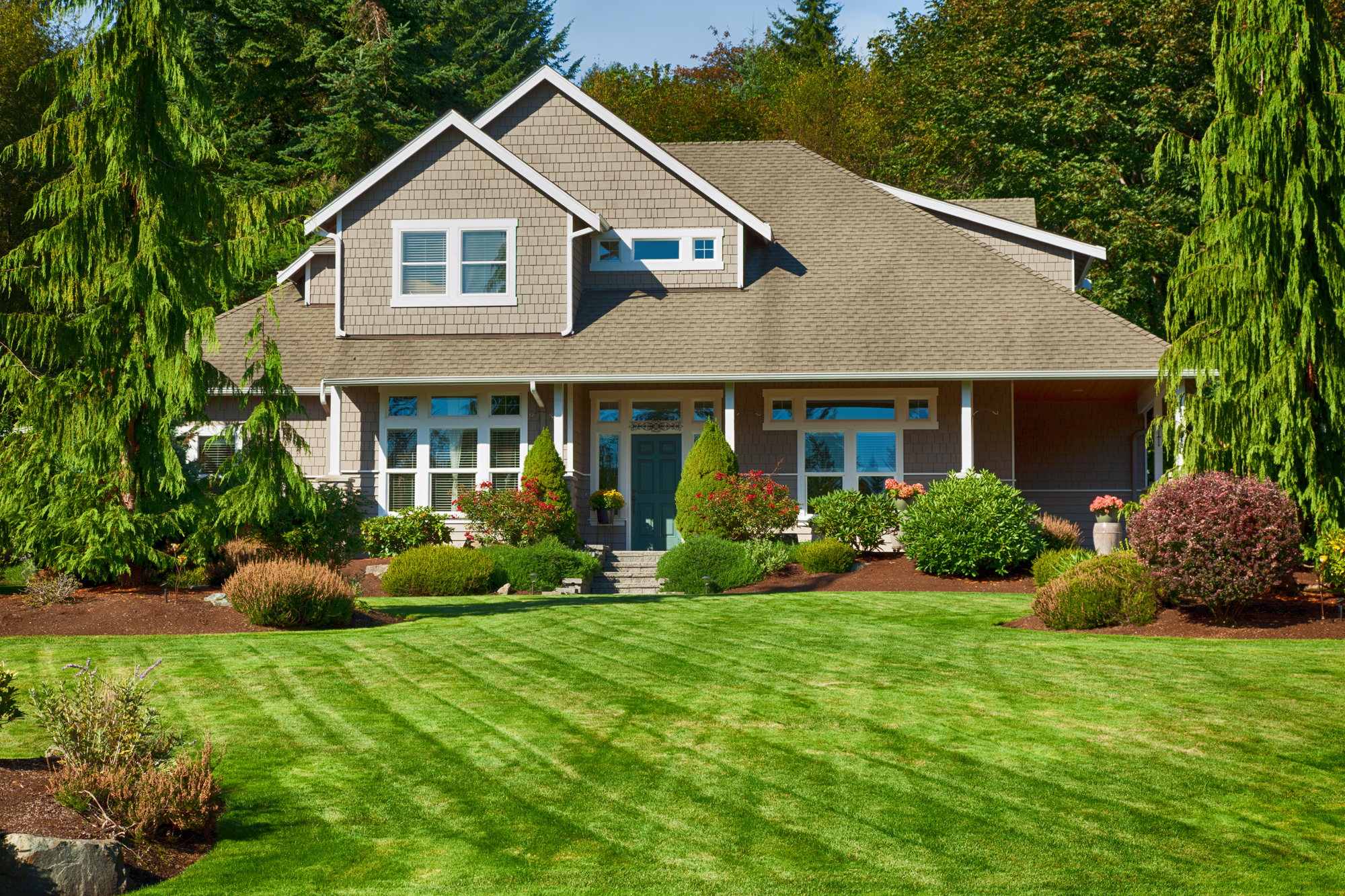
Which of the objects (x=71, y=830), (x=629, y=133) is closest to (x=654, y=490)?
(x=629, y=133)

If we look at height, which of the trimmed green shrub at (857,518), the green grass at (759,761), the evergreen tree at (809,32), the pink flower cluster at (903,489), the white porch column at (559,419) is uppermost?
the evergreen tree at (809,32)

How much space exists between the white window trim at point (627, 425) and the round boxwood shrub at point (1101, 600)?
9928 millimetres

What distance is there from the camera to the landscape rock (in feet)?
17.2

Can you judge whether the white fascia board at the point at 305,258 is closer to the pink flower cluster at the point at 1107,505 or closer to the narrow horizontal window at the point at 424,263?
the narrow horizontal window at the point at 424,263

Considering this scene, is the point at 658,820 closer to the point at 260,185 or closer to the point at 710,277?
the point at 710,277

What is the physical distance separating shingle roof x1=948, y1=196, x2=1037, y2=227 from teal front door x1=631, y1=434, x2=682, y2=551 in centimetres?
845

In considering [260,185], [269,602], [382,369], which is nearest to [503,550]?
[382,369]

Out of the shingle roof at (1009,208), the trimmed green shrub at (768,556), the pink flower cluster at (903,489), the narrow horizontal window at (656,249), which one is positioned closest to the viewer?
the trimmed green shrub at (768,556)

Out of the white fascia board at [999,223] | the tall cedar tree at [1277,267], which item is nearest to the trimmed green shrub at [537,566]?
the tall cedar tree at [1277,267]

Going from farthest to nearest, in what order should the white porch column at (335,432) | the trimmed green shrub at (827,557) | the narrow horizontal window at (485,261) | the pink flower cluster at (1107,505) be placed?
the narrow horizontal window at (485,261)
the white porch column at (335,432)
the trimmed green shrub at (827,557)
the pink flower cluster at (1107,505)

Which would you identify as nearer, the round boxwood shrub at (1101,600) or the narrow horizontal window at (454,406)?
the round boxwood shrub at (1101,600)

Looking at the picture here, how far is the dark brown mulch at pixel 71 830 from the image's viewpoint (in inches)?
226

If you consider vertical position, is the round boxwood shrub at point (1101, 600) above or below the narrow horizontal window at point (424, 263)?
below

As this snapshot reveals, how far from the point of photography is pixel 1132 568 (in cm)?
1318
